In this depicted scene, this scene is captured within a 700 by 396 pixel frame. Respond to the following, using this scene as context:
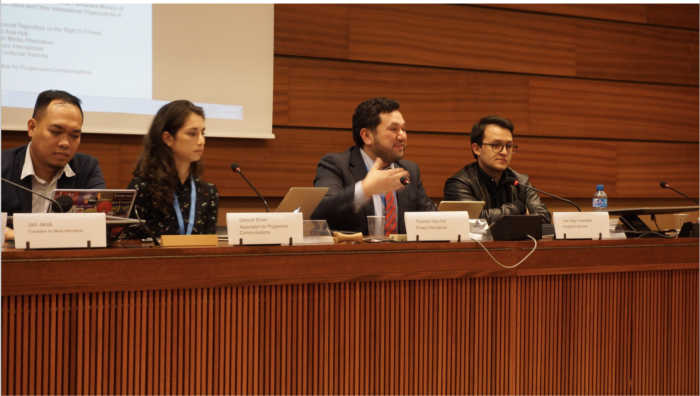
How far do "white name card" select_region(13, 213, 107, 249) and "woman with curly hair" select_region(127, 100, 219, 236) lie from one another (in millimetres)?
743

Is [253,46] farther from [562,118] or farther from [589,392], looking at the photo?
[589,392]

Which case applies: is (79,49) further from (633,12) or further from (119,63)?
(633,12)

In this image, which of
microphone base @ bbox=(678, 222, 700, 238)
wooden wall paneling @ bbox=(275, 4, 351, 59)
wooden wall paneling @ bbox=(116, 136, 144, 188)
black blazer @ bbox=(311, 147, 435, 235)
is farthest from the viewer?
wooden wall paneling @ bbox=(275, 4, 351, 59)

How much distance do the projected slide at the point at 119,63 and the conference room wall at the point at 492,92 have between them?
18cm

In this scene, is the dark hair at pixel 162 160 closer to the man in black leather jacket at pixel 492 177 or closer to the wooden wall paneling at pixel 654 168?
the man in black leather jacket at pixel 492 177

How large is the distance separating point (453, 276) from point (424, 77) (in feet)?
7.77

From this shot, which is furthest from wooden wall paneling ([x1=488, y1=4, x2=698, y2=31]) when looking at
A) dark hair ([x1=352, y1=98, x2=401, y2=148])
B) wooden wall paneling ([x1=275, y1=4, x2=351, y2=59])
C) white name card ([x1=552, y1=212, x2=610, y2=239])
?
white name card ([x1=552, y1=212, x2=610, y2=239])

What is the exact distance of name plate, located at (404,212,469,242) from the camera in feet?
4.82

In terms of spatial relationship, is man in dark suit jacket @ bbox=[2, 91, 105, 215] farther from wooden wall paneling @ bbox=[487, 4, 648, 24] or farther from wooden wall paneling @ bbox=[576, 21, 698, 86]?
wooden wall paneling @ bbox=[576, 21, 698, 86]

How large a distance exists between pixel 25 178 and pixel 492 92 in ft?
9.32

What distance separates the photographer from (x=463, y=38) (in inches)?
143

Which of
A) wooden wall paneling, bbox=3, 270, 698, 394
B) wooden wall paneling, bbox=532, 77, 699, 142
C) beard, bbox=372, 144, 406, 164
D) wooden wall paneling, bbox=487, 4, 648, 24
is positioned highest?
wooden wall paneling, bbox=487, 4, 648, 24

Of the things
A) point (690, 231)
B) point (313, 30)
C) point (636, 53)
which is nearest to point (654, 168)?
point (636, 53)

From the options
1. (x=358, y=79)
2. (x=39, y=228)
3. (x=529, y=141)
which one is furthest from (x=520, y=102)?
(x=39, y=228)
